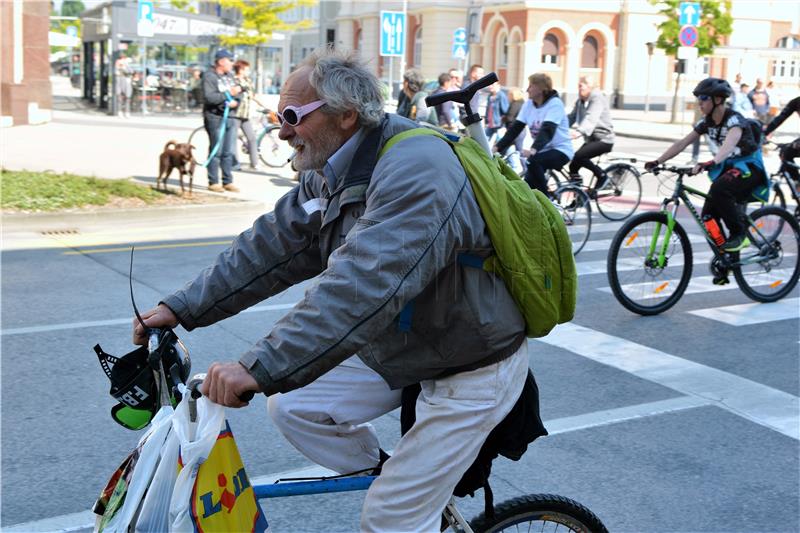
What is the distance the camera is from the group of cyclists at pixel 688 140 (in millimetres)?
7895

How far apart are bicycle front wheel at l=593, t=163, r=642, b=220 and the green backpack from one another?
1034 cm

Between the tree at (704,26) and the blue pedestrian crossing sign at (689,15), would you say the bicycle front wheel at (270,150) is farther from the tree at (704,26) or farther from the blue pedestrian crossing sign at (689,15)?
the tree at (704,26)

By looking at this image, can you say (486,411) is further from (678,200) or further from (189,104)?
(189,104)

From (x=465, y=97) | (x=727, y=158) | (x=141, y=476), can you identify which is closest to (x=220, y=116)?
(x=727, y=158)

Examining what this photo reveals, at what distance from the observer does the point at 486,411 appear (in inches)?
104

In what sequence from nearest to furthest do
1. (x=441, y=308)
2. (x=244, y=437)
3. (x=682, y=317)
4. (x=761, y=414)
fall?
(x=441, y=308) → (x=244, y=437) → (x=761, y=414) → (x=682, y=317)

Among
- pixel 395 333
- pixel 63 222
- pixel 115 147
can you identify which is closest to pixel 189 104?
pixel 115 147

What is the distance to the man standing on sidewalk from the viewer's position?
547 inches

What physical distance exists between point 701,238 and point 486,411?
9392 millimetres

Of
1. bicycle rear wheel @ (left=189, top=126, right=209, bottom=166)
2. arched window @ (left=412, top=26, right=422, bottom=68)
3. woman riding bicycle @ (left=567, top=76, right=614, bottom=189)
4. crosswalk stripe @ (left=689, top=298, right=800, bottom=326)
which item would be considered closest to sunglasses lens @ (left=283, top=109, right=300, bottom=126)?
crosswalk stripe @ (left=689, top=298, right=800, bottom=326)

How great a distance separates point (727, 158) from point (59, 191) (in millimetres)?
7761

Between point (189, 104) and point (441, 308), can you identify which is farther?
point (189, 104)

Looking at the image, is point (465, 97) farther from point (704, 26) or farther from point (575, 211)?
point (704, 26)

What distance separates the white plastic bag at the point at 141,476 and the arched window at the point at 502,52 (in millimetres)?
52406
